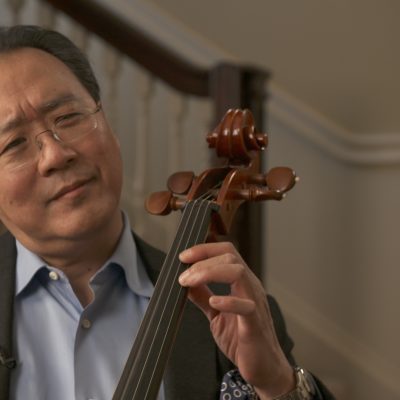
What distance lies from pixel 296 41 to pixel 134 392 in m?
2.08

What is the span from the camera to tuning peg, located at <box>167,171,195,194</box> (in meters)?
1.04

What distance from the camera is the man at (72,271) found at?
3.34 ft

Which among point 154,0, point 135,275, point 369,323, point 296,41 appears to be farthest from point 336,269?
point 135,275

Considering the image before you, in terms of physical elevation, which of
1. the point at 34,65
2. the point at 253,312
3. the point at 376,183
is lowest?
the point at 376,183

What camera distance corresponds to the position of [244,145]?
104 centimetres

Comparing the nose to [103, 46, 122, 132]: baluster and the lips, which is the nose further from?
[103, 46, 122, 132]: baluster

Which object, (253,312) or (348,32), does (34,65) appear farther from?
(348,32)

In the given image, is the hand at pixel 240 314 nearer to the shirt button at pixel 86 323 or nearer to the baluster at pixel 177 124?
the shirt button at pixel 86 323

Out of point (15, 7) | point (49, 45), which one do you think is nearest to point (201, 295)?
point (49, 45)

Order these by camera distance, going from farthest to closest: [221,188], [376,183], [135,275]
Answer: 1. [376,183]
2. [135,275]
3. [221,188]

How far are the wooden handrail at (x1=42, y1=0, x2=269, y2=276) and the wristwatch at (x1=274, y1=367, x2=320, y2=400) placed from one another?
976 millimetres

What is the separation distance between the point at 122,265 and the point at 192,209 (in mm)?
192

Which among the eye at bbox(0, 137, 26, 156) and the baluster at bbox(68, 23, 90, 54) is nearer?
the eye at bbox(0, 137, 26, 156)

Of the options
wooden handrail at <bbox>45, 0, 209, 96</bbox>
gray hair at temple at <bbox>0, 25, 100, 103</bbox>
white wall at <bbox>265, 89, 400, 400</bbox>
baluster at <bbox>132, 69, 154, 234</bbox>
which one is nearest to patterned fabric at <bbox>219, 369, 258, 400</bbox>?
gray hair at temple at <bbox>0, 25, 100, 103</bbox>
